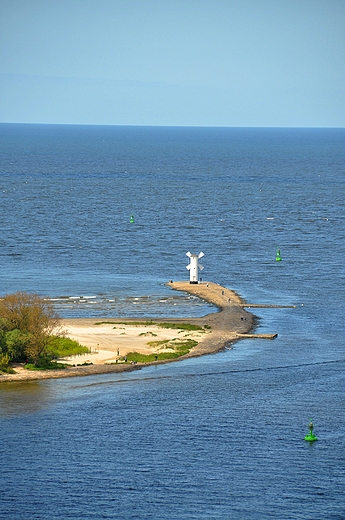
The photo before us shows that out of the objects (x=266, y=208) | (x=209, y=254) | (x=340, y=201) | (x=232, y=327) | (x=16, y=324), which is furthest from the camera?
(x=340, y=201)

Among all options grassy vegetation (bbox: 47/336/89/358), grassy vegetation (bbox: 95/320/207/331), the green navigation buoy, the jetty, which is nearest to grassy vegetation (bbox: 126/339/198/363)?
the jetty

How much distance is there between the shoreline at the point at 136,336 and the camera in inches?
3000

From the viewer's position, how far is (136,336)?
8588 centimetres

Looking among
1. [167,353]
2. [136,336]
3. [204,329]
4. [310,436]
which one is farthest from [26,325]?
[310,436]

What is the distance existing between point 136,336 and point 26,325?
11.0 metres

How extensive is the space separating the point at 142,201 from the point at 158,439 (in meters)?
133

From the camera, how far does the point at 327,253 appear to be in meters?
136

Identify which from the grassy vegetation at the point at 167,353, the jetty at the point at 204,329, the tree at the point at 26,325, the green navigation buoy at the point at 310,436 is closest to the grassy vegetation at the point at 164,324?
the jetty at the point at 204,329

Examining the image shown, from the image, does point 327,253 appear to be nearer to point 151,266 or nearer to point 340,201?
point 151,266

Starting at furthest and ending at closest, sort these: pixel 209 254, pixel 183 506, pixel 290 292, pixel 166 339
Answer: pixel 209 254
pixel 290 292
pixel 166 339
pixel 183 506

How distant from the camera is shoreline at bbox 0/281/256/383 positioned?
76188mm

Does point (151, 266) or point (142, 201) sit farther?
point (142, 201)

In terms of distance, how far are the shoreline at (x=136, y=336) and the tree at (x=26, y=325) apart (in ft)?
5.06

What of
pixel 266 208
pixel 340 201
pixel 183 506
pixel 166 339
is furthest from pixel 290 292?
pixel 340 201
